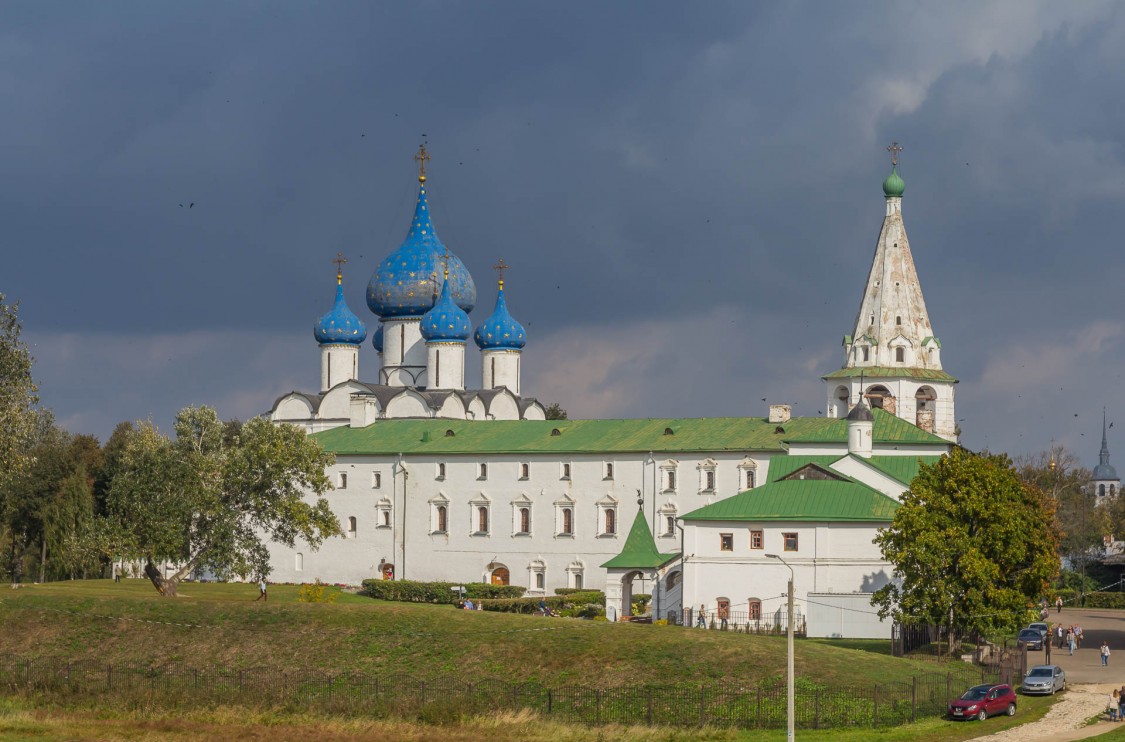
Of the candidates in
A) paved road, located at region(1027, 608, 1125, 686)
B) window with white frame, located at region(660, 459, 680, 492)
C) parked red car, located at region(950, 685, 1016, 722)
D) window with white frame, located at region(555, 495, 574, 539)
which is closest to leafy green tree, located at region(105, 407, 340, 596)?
window with white frame, located at region(555, 495, 574, 539)

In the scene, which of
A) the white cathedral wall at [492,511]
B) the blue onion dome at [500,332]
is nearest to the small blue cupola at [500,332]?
the blue onion dome at [500,332]

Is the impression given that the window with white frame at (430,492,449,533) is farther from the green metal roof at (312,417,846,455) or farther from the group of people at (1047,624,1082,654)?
the group of people at (1047,624,1082,654)

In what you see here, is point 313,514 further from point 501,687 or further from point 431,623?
point 501,687

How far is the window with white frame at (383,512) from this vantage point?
8694cm

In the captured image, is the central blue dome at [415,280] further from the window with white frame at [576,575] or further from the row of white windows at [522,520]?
the window with white frame at [576,575]

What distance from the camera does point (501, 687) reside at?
48.8m

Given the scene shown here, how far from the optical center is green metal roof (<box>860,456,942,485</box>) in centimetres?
7175

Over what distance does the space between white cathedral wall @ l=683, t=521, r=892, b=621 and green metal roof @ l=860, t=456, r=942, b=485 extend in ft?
24.9

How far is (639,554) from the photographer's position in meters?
70.8

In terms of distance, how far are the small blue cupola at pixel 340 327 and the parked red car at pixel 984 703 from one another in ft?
202

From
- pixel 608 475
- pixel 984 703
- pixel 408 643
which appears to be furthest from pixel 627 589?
pixel 984 703

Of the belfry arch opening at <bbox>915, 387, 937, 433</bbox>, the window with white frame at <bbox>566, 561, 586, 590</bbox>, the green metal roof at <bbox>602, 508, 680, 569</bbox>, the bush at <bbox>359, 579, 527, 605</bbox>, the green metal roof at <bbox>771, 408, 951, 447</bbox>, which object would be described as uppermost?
the belfry arch opening at <bbox>915, 387, 937, 433</bbox>

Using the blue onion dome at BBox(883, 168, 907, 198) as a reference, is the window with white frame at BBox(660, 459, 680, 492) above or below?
below

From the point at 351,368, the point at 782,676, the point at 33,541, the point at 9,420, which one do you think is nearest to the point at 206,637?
the point at 9,420
